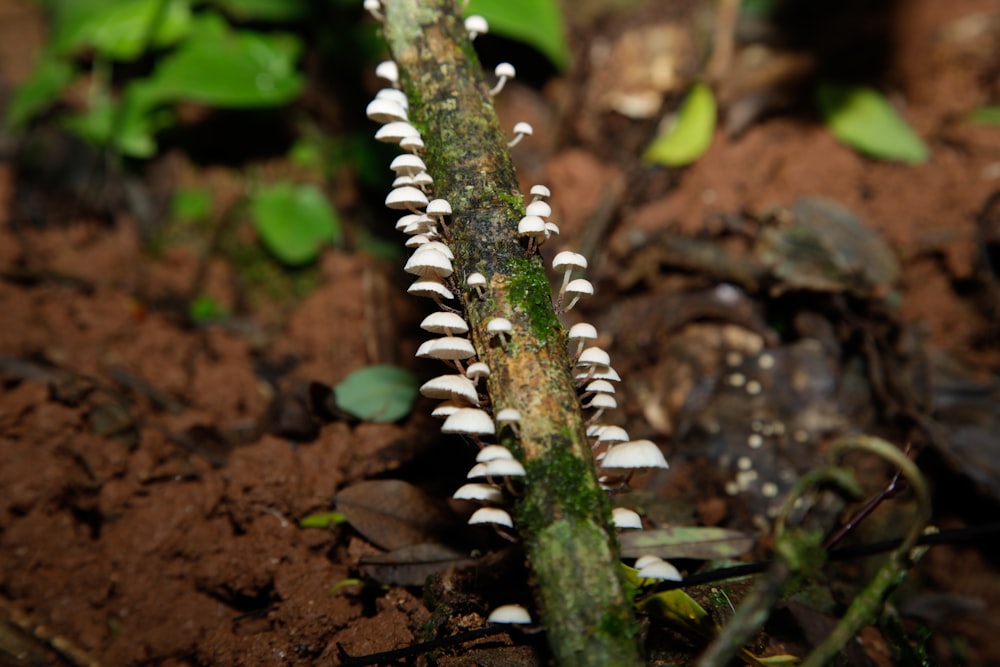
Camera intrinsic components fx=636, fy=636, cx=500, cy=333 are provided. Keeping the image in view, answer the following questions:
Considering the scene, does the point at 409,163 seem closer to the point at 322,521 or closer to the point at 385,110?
the point at 385,110

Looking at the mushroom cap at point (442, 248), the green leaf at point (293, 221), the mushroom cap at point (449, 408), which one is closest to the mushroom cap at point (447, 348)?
the mushroom cap at point (449, 408)

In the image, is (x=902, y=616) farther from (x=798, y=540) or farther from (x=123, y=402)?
(x=123, y=402)

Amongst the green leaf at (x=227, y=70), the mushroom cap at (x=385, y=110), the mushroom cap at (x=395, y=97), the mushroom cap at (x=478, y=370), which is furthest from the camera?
the green leaf at (x=227, y=70)

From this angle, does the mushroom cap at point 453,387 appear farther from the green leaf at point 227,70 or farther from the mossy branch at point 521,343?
the green leaf at point 227,70

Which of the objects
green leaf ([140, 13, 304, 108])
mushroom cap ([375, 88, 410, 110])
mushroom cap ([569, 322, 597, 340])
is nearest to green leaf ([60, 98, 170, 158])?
green leaf ([140, 13, 304, 108])

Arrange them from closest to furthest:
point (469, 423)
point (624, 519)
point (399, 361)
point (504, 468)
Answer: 1. point (504, 468)
2. point (469, 423)
3. point (624, 519)
4. point (399, 361)

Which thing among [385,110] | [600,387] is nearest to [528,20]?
[385,110]

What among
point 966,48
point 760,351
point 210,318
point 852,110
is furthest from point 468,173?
point 966,48
